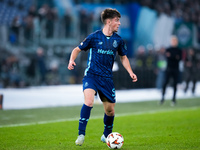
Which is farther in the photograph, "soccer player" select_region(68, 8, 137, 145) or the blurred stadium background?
the blurred stadium background

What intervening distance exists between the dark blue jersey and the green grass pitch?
112 centimetres

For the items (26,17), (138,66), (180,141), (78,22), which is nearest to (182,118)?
(180,141)

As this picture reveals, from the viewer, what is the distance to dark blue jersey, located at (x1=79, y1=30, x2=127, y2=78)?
21.4 ft

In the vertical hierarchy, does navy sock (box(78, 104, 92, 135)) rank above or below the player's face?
below

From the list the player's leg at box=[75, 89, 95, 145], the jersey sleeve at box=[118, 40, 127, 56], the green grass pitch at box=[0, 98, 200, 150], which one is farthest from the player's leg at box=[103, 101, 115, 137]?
the jersey sleeve at box=[118, 40, 127, 56]

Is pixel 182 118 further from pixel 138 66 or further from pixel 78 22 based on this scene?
pixel 78 22

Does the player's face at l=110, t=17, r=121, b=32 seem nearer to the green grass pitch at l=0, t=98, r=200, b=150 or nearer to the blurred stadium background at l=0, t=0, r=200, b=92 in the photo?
the green grass pitch at l=0, t=98, r=200, b=150

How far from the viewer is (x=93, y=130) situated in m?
8.50

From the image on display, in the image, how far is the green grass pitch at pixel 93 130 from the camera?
6.59m

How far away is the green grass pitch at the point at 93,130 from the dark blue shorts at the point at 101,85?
0.76 metres

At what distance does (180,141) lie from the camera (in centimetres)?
706

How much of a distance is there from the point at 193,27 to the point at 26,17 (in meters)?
14.6

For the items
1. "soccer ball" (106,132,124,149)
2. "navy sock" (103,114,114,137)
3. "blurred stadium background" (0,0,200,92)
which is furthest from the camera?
"blurred stadium background" (0,0,200,92)

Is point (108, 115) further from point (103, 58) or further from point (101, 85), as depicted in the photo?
point (103, 58)
